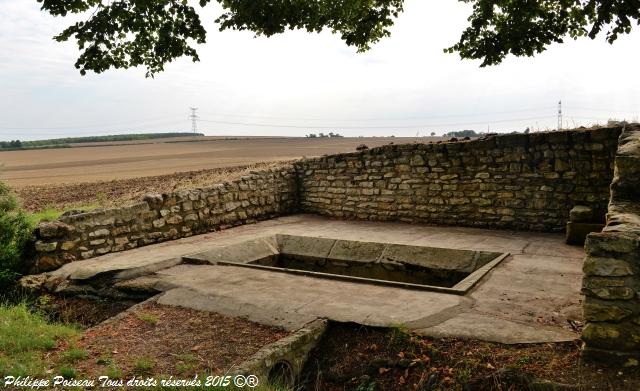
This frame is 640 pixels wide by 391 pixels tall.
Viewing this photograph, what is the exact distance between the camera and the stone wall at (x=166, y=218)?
773cm

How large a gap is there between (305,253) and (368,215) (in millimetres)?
2577

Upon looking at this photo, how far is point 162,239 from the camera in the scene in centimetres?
927

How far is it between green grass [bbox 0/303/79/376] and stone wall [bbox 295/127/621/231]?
24.1ft

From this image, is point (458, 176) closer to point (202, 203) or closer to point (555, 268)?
point (555, 268)

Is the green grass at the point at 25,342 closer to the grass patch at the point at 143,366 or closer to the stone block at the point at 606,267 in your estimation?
the grass patch at the point at 143,366

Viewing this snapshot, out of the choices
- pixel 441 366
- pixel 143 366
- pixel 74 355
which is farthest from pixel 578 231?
pixel 74 355

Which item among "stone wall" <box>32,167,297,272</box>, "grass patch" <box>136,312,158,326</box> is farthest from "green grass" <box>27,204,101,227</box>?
"grass patch" <box>136,312,158,326</box>

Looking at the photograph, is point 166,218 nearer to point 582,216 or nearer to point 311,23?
point 311,23

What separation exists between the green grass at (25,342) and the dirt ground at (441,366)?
2450 millimetres

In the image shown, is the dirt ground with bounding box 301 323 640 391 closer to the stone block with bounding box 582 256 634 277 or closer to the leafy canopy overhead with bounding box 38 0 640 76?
the stone block with bounding box 582 256 634 277

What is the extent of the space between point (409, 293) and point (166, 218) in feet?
18.1

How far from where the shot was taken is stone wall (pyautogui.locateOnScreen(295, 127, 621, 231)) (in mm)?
8531

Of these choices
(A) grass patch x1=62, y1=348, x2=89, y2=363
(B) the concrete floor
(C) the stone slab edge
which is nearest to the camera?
(C) the stone slab edge

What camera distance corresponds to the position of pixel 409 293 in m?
5.80
